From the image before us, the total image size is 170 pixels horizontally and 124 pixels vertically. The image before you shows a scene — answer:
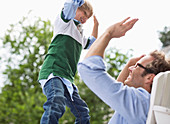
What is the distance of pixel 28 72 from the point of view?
10.9 ft

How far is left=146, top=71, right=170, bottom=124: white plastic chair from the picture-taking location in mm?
923

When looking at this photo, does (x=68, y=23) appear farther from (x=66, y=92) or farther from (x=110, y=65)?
(x=110, y=65)

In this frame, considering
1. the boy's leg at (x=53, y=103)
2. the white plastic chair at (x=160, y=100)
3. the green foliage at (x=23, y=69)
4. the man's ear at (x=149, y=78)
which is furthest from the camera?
the green foliage at (x=23, y=69)

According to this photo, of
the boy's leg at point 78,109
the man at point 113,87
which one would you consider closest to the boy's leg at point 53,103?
the boy's leg at point 78,109

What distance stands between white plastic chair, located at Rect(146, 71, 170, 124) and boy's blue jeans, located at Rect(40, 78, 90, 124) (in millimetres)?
460

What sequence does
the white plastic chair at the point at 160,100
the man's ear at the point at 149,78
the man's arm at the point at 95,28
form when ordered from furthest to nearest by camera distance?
the man's arm at the point at 95,28 → the man's ear at the point at 149,78 → the white plastic chair at the point at 160,100

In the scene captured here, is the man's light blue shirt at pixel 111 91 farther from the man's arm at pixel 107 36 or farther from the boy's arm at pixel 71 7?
the boy's arm at pixel 71 7

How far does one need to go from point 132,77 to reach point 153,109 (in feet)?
0.63

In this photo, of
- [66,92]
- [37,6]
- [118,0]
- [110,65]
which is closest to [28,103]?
[110,65]

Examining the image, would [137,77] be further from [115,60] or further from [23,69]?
[23,69]

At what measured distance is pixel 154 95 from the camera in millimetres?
941

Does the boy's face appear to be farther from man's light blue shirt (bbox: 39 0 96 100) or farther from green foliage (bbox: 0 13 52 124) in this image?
green foliage (bbox: 0 13 52 124)

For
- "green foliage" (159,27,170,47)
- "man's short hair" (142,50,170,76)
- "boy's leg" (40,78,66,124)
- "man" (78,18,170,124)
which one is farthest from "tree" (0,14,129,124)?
"green foliage" (159,27,170,47)

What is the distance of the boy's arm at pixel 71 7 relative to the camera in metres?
1.26
